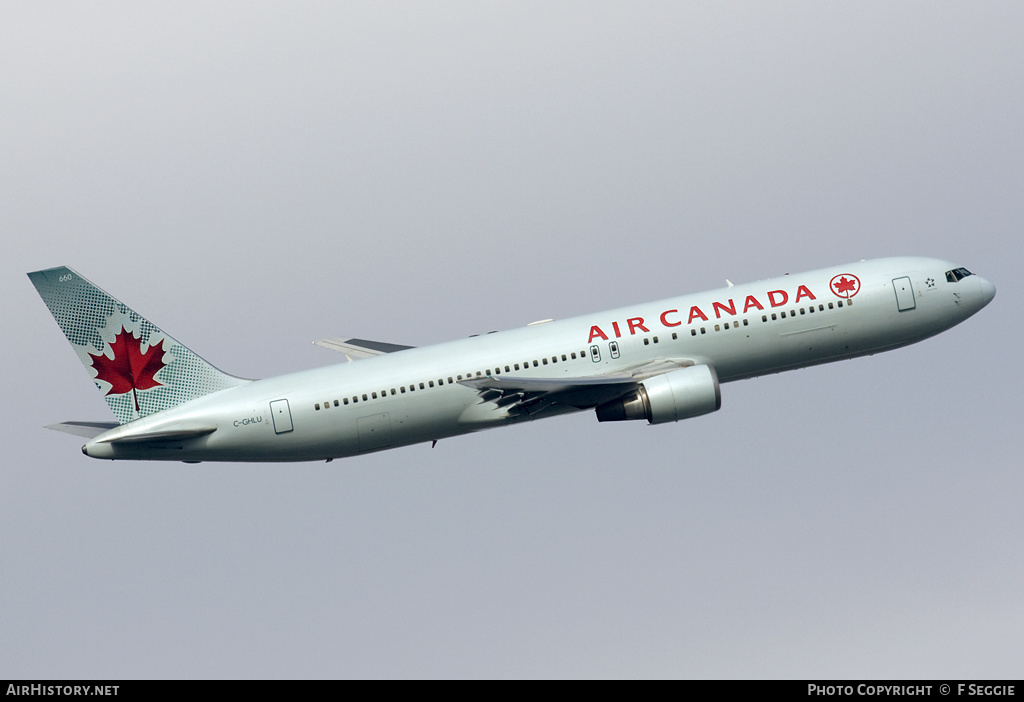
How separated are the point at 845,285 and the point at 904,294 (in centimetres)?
271

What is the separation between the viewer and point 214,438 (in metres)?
61.7

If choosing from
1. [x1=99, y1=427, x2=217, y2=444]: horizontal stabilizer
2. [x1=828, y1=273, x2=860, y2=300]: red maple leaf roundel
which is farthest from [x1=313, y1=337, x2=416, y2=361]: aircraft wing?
[x1=828, y1=273, x2=860, y2=300]: red maple leaf roundel

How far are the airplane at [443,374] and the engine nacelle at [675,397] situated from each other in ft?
0.18

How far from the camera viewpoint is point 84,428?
62.6 metres

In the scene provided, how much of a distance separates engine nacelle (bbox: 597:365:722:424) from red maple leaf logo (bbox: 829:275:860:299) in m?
6.75

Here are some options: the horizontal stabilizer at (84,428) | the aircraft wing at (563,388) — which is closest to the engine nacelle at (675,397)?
the aircraft wing at (563,388)

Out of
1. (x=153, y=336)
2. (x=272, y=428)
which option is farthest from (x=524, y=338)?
(x=153, y=336)

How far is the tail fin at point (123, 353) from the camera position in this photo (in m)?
61.2

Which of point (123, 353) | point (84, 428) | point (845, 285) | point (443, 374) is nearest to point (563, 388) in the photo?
point (443, 374)

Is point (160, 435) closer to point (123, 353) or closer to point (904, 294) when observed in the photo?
point (123, 353)

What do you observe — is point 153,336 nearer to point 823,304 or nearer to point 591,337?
point 591,337

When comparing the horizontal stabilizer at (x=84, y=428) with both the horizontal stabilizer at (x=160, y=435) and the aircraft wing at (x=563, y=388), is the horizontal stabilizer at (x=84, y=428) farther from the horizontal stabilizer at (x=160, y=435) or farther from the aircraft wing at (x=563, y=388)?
the aircraft wing at (x=563, y=388)

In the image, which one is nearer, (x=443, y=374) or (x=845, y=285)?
(x=443, y=374)

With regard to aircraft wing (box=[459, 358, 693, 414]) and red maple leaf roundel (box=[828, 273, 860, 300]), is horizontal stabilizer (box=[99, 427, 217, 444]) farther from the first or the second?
red maple leaf roundel (box=[828, 273, 860, 300])
